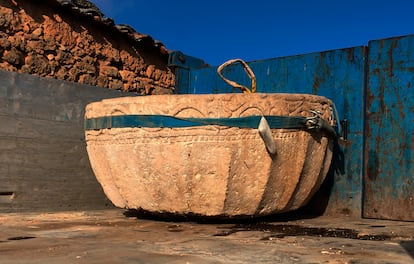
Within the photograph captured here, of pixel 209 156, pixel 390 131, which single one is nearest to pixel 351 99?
pixel 390 131

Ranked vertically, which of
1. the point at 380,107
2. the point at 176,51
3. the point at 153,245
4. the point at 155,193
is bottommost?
the point at 153,245

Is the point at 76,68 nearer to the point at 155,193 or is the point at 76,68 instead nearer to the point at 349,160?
the point at 155,193

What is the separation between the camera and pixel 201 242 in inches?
111

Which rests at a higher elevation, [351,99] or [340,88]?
[340,88]

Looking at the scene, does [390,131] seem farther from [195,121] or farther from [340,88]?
[195,121]

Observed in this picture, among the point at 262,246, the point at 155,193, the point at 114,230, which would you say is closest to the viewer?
the point at 262,246

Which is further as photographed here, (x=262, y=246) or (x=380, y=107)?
(x=380, y=107)

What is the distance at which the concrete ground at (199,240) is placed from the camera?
7.61ft

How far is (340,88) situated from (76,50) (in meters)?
2.76

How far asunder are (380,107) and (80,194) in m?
3.02

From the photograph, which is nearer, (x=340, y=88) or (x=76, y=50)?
(x=340, y=88)

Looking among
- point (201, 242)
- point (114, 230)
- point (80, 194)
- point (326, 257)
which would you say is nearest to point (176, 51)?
point (80, 194)

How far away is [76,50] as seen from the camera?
5.30 m

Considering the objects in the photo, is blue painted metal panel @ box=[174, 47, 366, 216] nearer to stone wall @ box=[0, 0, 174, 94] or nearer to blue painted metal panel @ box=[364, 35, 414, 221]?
blue painted metal panel @ box=[364, 35, 414, 221]
